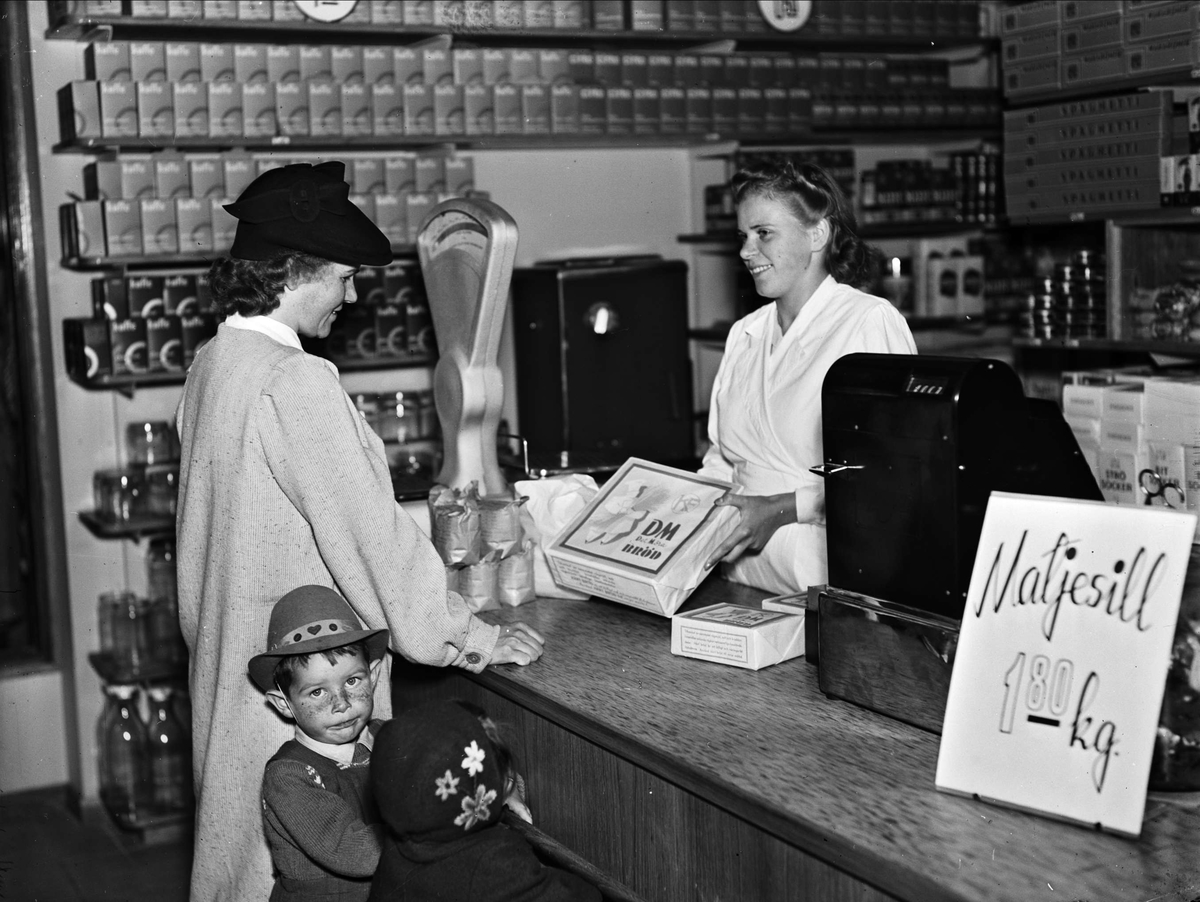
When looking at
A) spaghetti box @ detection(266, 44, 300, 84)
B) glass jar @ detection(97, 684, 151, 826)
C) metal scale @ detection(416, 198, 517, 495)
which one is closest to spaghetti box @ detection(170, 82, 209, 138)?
spaghetti box @ detection(266, 44, 300, 84)

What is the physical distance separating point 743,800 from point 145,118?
9.83 ft

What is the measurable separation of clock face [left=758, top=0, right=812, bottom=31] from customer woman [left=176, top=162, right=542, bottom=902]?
2.86 meters

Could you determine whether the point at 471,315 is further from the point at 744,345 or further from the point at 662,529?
the point at 662,529

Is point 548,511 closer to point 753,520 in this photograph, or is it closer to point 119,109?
point 753,520

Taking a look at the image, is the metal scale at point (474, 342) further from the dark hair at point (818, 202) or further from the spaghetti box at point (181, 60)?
the spaghetti box at point (181, 60)

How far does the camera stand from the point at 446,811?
1.51m

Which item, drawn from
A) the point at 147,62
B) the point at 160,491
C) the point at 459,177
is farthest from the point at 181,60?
the point at 160,491

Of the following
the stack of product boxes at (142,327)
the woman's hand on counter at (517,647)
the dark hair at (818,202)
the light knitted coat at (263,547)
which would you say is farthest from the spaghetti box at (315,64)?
the woman's hand on counter at (517,647)

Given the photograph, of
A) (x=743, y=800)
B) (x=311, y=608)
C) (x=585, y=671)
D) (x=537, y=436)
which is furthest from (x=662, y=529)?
(x=537, y=436)

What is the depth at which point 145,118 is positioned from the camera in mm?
3891

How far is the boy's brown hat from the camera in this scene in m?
1.92

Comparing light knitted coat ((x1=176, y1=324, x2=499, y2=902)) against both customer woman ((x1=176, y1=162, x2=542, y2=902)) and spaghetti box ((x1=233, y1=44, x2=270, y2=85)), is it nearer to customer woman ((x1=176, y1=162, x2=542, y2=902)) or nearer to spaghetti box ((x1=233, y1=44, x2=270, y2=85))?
customer woman ((x1=176, y1=162, x2=542, y2=902))

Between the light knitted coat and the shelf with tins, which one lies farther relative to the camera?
the shelf with tins

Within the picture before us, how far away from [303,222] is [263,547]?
0.49 m
